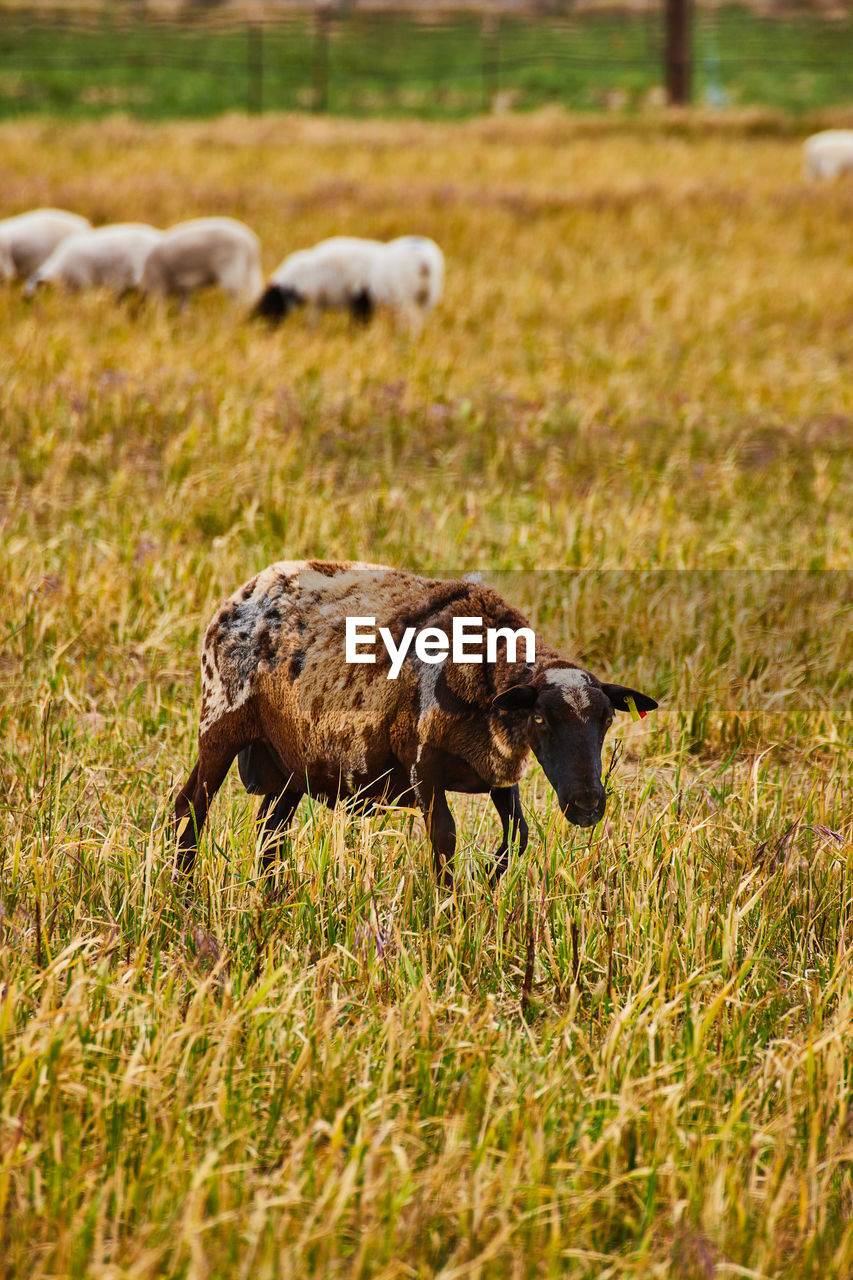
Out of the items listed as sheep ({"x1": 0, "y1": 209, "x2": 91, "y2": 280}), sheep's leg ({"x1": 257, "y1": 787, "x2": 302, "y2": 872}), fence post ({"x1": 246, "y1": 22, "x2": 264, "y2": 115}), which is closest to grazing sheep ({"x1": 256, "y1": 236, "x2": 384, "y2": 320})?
sheep ({"x1": 0, "y1": 209, "x2": 91, "y2": 280})

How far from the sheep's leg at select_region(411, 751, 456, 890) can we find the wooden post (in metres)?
28.7

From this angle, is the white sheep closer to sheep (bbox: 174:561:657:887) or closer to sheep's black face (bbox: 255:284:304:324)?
sheep's black face (bbox: 255:284:304:324)

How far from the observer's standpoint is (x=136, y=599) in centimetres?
463

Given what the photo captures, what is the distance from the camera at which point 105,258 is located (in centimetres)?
1011

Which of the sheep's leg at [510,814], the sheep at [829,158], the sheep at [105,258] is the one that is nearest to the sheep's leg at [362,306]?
the sheep at [105,258]

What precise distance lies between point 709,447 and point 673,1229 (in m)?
5.91

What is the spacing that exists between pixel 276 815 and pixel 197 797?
20 centimetres

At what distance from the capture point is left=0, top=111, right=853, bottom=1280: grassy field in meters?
2.06

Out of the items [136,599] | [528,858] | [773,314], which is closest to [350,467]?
[136,599]

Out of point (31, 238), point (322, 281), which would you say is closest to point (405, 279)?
point (322, 281)

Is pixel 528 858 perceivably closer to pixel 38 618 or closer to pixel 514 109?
pixel 38 618

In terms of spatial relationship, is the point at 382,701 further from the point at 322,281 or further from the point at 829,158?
the point at 829,158

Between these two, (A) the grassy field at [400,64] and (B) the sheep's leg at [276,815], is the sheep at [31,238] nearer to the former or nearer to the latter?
(B) the sheep's leg at [276,815]

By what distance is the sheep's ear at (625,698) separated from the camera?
2229mm
